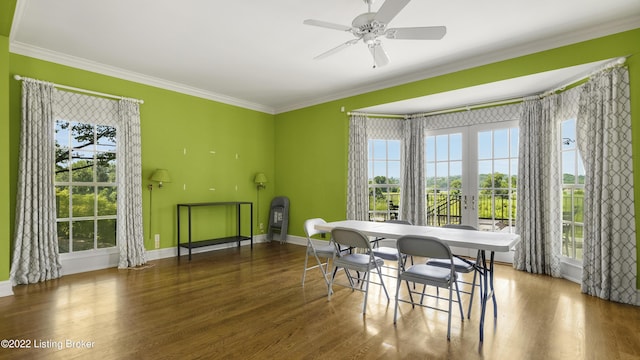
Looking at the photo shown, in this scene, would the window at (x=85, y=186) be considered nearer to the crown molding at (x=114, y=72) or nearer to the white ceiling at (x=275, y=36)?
the crown molding at (x=114, y=72)

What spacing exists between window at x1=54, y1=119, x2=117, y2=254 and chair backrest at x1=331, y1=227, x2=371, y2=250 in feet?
12.0

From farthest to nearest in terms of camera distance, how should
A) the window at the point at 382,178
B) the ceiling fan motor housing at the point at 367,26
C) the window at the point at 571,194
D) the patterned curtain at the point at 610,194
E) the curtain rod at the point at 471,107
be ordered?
1. the window at the point at 382,178
2. the curtain rod at the point at 471,107
3. the window at the point at 571,194
4. the patterned curtain at the point at 610,194
5. the ceiling fan motor housing at the point at 367,26

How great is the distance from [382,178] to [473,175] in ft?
5.13

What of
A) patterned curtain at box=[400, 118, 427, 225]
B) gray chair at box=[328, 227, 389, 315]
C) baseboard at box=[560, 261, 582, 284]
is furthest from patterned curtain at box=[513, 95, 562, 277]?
gray chair at box=[328, 227, 389, 315]

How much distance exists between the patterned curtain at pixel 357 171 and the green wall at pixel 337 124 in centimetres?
18

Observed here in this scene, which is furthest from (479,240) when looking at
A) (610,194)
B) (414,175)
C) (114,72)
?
(114,72)

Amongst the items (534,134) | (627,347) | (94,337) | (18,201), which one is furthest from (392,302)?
(18,201)

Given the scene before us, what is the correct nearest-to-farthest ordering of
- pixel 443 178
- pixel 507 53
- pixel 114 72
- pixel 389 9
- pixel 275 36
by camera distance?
pixel 389 9 < pixel 275 36 < pixel 507 53 < pixel 114 72 < pixel 443 178

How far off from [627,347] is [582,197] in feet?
7.41

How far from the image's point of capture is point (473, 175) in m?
5.48

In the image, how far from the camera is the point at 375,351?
8.04ft

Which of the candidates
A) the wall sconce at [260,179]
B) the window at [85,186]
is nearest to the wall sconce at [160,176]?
the window at [85,186]

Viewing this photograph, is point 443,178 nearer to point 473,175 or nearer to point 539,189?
point 473,175

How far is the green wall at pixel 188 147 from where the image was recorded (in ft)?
14.6
